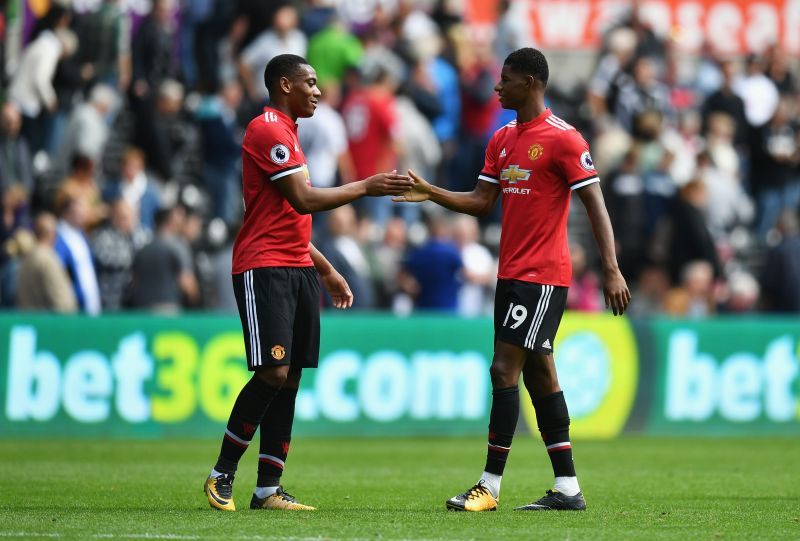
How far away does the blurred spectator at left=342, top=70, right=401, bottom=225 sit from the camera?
19500mm

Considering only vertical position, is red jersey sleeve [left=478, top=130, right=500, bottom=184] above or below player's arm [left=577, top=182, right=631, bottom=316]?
above

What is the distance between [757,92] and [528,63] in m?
15.6

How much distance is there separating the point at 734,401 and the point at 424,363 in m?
3.67

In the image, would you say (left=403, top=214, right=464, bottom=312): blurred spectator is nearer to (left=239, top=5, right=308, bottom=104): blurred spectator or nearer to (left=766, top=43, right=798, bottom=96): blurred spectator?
(left=239, top=5, right=308, bottom=104): blurred spectator

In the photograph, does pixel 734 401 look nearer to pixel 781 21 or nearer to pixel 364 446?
pixel 364 446

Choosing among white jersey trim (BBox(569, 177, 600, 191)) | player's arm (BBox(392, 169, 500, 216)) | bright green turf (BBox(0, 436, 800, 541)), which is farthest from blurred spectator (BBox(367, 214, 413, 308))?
white jersey trim (BBox(569, 177, 600, 191))

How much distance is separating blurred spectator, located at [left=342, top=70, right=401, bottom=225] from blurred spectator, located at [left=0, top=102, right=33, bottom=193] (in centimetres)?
408

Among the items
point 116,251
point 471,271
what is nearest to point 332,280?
→ point 116,251

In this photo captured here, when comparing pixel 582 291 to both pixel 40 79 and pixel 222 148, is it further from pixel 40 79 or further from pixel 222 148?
pixel 40 79

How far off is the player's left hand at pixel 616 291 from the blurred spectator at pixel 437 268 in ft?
29.6

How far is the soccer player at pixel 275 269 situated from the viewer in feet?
28.2

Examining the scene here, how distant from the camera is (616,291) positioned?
8.56m

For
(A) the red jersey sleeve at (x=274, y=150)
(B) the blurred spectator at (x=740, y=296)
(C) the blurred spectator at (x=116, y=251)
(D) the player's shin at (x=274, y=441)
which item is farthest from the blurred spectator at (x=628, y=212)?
(A) the red jersey sleeve at (x=274, y=150)

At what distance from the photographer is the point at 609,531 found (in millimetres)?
7910
